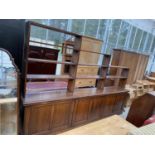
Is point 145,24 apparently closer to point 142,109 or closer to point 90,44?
point 90,44

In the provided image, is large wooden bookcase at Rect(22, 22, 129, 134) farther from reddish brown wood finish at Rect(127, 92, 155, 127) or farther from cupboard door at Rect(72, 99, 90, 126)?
reddish brown wood finish at Rect(127, 92, 155, 127)

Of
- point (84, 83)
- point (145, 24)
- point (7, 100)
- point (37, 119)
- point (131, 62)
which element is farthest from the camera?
point (145, 24)

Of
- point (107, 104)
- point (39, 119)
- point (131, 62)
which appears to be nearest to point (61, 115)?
point (39, 119)

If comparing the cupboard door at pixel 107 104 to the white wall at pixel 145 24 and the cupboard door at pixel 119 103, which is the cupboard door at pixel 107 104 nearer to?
the cupboard door at pixel 119 103

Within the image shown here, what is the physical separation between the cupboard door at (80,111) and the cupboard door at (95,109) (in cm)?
12

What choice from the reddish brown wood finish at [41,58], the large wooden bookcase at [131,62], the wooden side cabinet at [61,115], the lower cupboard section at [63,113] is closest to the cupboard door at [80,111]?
the lower cupboard section at [63,113]

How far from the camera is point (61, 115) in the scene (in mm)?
2402

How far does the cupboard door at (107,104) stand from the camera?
3114 mm

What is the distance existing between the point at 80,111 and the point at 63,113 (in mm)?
394

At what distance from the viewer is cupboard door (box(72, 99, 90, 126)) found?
102 inches

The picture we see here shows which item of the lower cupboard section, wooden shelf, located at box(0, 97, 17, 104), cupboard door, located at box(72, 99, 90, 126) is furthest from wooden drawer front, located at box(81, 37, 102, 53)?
wooden shelf, located at box(0, 97, 17, 104)
